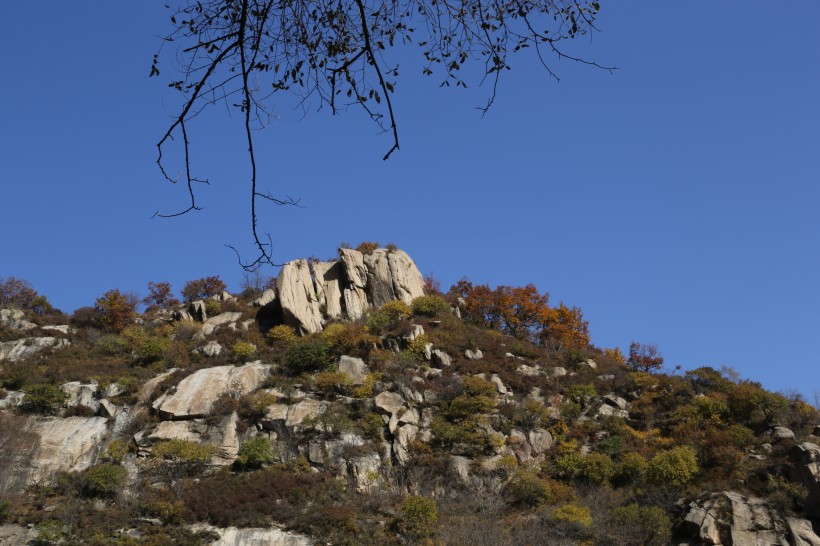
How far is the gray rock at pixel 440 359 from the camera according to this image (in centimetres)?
2978

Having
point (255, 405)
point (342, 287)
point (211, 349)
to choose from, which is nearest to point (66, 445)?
point (255, 405)

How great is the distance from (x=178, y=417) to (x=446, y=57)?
79.6ft

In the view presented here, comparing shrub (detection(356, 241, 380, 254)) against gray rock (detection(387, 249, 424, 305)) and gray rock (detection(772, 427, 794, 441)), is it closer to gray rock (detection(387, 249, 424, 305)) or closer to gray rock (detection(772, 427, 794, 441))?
gray rock (detection(387, 249, 424, 305))

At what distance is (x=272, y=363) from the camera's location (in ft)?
98.5

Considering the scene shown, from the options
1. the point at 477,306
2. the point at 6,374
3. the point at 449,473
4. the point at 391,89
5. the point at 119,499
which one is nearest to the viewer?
the point at 391,89

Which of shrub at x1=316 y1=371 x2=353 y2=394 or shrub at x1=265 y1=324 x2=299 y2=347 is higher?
shrub at x1=265 y1=324 x2=299 y2=347

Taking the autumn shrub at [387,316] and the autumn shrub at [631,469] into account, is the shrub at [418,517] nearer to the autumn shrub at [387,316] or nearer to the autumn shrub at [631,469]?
the autumn shrub at [631,469]

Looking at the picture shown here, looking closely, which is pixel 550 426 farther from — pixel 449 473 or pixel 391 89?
pixel 391 89

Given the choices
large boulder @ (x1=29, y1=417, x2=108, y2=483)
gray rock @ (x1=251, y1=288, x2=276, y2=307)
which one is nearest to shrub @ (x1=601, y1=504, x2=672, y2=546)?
large boulder @ (x1=29, y1=417, x2=108, y2=483)

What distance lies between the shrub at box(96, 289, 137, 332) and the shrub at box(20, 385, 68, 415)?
33.3ft

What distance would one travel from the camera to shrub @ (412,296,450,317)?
34562 mm

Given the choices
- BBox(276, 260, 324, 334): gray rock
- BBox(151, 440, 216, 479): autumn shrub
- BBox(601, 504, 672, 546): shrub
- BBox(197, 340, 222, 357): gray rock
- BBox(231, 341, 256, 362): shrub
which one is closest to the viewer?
BBox(601, 504, 672, 546): shrub

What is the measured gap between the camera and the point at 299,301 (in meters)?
33.9

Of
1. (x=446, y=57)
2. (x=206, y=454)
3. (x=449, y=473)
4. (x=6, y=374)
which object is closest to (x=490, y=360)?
(x=449, y=473)
